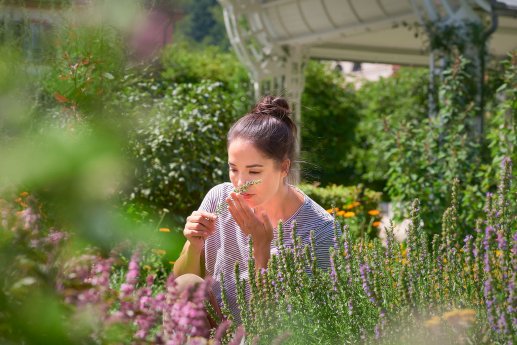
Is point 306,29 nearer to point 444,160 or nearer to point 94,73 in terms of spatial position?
point 444,160

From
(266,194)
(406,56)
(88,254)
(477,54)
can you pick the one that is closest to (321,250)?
(266,194)

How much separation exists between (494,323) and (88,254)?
1.14m

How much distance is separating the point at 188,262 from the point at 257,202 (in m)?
0.31

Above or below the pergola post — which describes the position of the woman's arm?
below

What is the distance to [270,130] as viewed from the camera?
3.15m

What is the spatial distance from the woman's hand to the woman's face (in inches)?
11.6

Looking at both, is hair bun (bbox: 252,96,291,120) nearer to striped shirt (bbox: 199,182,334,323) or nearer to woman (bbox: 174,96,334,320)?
woman (bbox: 174,96,334,320)

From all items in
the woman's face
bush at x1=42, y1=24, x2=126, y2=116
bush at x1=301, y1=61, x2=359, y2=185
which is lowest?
the woman's face

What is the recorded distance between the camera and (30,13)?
2.84 meters

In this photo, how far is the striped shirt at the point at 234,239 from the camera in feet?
10.2

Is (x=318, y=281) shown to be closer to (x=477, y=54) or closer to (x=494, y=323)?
(x=494, y=323)

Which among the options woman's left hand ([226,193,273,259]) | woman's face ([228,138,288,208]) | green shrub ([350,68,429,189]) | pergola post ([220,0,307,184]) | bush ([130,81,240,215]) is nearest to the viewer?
woman's left hand ([226,193,273,259])

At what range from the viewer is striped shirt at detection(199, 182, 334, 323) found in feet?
10.2

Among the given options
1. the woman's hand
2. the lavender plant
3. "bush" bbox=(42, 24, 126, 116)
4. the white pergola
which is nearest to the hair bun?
the woman's hand
